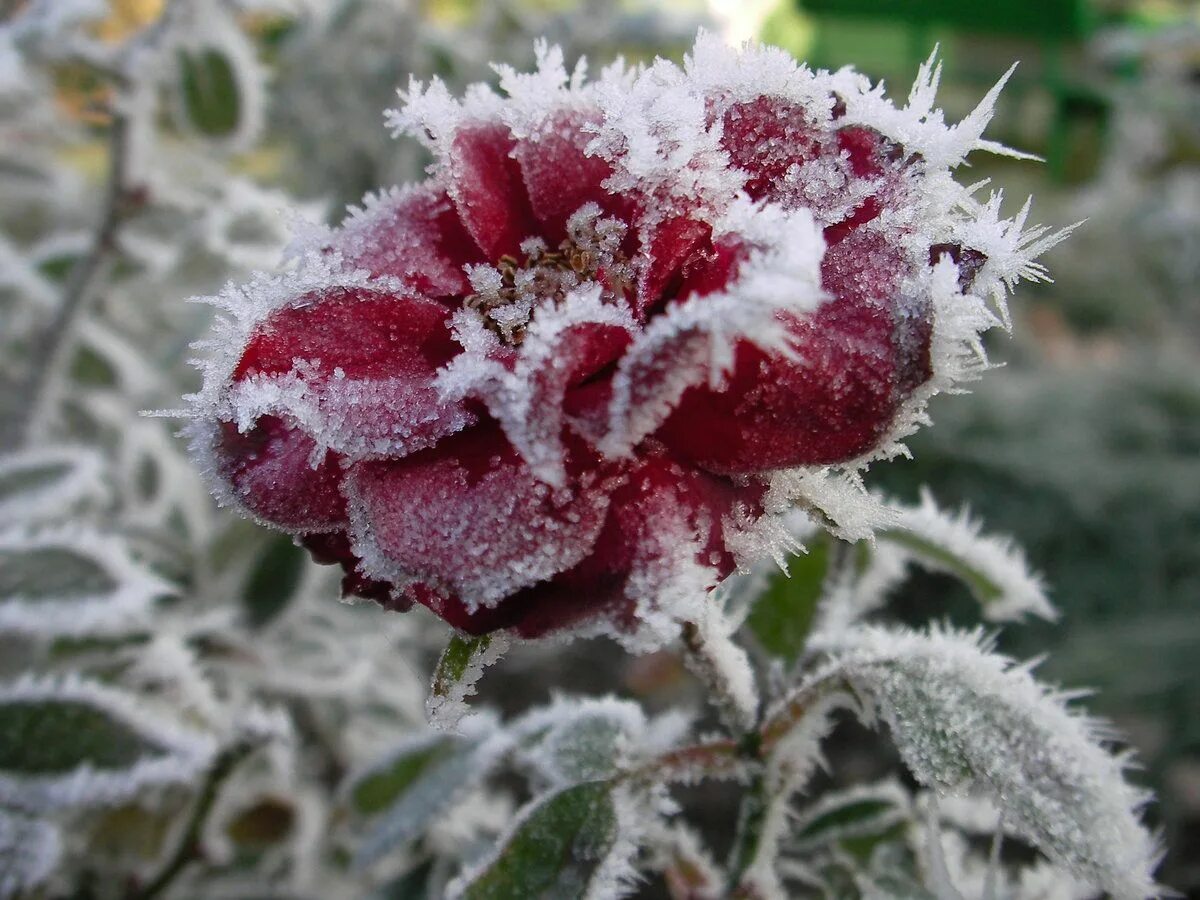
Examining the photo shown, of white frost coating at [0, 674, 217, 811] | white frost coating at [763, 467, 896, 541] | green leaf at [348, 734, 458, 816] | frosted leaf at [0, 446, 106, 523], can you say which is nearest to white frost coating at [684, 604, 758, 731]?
white frost coating at [763, 467, 896, 541]

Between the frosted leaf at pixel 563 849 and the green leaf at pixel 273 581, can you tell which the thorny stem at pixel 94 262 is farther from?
the frosted leaf at pixel 563 849

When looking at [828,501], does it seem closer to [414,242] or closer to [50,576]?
[414,242]

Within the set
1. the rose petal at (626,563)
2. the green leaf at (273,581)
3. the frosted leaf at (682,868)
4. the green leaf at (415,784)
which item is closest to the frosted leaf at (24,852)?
the green leaf at (415,784)

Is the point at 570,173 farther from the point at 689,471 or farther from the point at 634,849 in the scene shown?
the point at 634,849

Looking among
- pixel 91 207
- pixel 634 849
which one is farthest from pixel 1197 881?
pixel 91 207

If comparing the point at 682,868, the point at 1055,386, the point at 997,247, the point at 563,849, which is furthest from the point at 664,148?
the point at 1055,386

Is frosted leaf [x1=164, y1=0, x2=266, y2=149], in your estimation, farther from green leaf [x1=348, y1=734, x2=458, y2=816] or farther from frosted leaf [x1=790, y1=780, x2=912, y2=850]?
frosted leaf [x1=790, y1=780, x2=912, y2=850]
